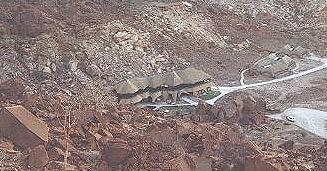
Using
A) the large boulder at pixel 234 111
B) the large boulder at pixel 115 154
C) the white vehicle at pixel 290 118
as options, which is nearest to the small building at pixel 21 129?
the large boulder at pixel 115 154

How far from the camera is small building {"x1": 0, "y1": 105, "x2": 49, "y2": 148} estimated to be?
1969cm

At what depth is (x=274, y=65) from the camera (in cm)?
3638

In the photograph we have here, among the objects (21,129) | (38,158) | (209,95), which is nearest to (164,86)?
(209,95)

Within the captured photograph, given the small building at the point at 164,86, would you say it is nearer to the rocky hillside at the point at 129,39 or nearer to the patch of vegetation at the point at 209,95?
the patch of vegetation at the point at 209,95

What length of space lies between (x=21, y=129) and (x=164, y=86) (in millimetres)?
13162

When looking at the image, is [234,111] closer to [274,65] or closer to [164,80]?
[164,80]

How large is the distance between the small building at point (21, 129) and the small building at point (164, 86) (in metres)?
10.7

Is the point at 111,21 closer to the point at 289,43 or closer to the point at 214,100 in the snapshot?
the point at 214,100

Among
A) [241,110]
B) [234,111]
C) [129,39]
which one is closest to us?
[234,111]

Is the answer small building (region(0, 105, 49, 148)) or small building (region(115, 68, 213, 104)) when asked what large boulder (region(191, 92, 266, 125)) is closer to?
small building (region(115, 68, 213, 104))

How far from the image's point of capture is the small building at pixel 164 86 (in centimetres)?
3116

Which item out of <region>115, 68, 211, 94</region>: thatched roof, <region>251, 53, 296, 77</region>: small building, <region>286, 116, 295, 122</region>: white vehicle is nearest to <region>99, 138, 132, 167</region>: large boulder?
<region>115, 68, 211, 94</region>: thatched roof

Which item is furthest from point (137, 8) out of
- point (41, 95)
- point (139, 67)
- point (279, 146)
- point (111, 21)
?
point (279, 146)

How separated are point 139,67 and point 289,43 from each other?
1197 centimetres
